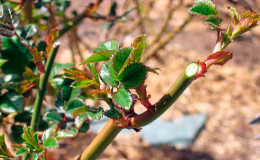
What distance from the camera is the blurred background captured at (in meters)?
1.93

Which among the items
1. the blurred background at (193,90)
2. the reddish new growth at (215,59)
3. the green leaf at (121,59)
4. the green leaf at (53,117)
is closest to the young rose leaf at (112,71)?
the green leaf at (121,59)

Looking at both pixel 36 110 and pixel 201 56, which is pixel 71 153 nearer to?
pixel 36 110

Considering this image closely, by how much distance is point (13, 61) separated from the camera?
0.74m

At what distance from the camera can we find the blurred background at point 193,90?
1.93 meters

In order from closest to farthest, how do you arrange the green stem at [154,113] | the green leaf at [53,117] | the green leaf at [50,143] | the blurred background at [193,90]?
the green stem at [154,113] < the green leaf at [50,143] < the green leaf at [53,117] < the blurred background at [193,90]

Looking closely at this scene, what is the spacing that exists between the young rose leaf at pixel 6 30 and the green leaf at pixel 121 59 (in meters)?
0.27

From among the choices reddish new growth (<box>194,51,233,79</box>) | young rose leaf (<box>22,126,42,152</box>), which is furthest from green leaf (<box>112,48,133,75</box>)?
young rose leaf (<box>22,126,42,152</box>)

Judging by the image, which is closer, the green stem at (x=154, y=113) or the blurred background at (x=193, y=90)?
the green stem at (x=154, y=113)

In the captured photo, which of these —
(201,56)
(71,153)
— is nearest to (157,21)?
(201,56)

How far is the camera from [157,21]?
334cm

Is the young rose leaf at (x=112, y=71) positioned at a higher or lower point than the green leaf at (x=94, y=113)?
higher

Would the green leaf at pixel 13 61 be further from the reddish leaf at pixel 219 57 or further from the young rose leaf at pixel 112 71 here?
the reddish leaf at pixel 219 57

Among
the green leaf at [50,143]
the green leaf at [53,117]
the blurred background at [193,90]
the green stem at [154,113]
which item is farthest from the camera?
the blurred background at [193,90]

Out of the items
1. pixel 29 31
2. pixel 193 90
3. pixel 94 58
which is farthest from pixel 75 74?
pixel 193 90
